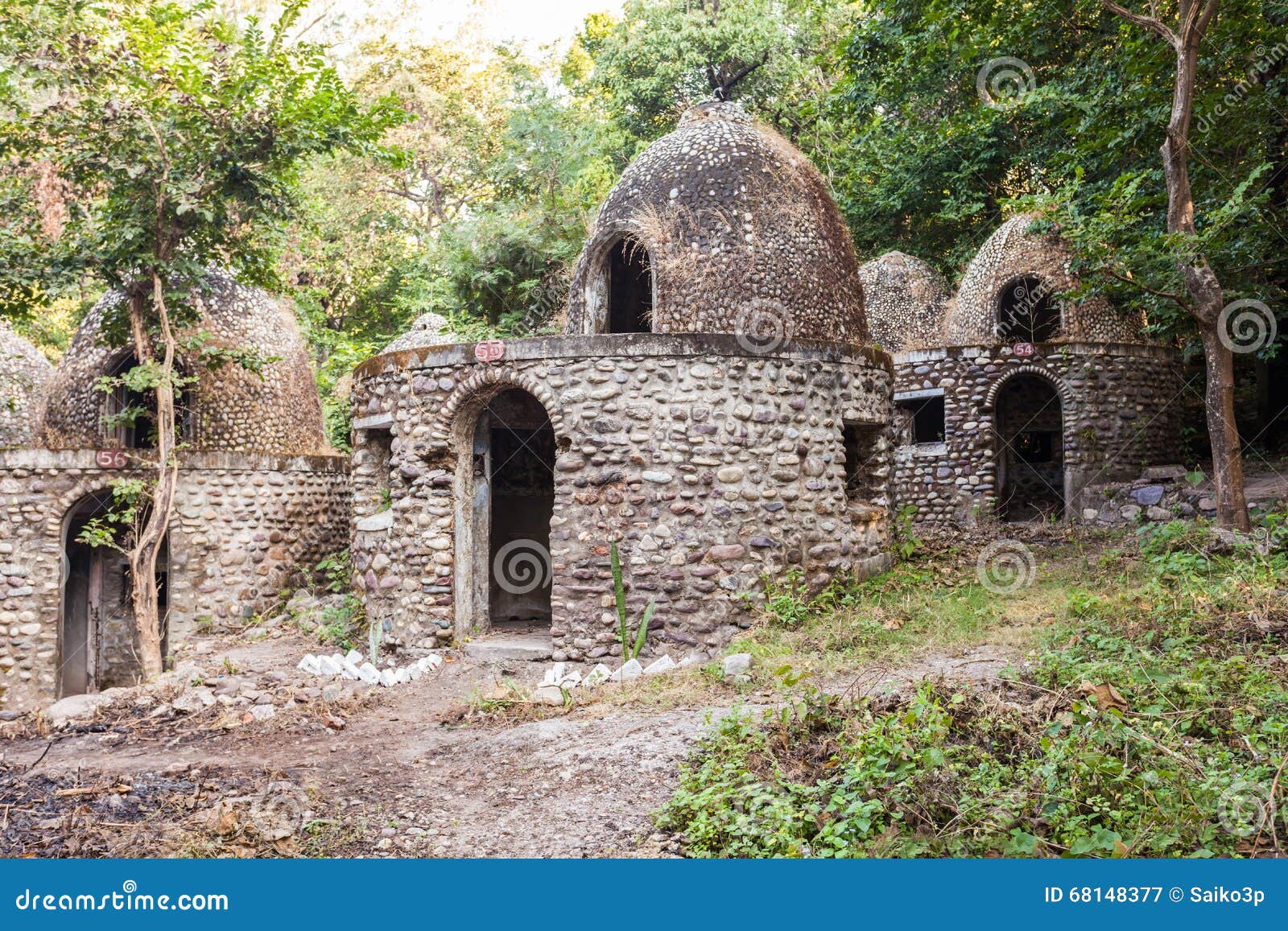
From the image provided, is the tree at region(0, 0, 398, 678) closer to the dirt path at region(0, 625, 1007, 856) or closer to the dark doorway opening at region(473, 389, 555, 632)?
the dark doorway opening at region(473, 389, 555, 632)

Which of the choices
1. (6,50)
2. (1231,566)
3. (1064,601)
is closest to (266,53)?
(6,50)

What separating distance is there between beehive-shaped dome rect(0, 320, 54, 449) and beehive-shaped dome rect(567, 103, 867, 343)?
30.9ft

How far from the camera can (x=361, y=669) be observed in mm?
9203

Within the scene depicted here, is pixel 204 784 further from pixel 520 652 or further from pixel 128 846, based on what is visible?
pixel 520 652

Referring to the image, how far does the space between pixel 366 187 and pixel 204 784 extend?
69.4 feet

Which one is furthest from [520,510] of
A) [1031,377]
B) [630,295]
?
[1031,377]

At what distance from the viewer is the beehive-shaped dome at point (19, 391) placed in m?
14.6

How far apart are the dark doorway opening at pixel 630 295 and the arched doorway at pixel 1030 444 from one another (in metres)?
7.17

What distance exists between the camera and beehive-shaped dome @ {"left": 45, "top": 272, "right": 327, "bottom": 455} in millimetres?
12969

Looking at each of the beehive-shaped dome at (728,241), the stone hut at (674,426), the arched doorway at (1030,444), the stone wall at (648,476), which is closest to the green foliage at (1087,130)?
the arched doorway at (1030,444)

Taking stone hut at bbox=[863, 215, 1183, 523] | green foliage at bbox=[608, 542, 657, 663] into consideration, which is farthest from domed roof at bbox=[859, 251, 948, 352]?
green foliage at bbox=[608, 542, 657, 663]

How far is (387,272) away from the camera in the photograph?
79.9ft

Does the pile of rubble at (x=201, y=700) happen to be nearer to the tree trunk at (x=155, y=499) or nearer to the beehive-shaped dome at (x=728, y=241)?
the tree trunk at (x=155, y=499)

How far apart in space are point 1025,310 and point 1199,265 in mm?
6558
